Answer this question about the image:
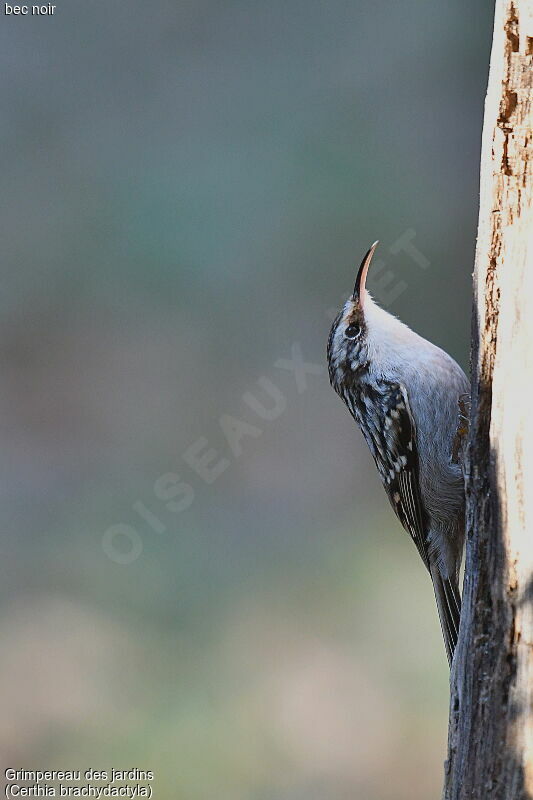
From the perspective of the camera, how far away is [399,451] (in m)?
2.96

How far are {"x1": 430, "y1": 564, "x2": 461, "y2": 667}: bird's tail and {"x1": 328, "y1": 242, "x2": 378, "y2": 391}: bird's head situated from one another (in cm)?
70

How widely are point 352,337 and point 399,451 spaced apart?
0.41 m

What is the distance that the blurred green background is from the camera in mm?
6133

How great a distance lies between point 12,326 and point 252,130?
2381mm

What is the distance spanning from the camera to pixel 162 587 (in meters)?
5.66

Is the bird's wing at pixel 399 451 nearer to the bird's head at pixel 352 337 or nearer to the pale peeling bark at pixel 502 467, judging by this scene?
the bird's head at pixel 352 337

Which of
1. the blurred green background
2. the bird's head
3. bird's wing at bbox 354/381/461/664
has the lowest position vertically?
bird's wing at bbox 354/381/461/664

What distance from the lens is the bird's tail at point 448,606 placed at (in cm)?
263

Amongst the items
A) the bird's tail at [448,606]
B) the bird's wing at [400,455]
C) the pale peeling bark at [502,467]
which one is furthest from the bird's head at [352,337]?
the pale peeling bark at [502,467]

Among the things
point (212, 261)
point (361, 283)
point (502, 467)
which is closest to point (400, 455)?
point (361, 283)

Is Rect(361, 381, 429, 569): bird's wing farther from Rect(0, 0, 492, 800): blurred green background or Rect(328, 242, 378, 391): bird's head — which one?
Rect(0, 0, 492, 800): blurred green background

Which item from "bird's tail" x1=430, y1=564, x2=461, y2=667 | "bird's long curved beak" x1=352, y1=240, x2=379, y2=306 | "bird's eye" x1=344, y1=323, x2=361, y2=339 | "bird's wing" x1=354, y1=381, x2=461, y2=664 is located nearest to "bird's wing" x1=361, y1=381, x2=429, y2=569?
"bird's wing" x1=354, y1=381, x2=461, y2=664

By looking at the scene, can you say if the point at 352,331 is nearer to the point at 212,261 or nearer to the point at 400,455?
the point at 400,455

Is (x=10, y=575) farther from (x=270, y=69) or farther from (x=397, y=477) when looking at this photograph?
(x=270, y=69)
